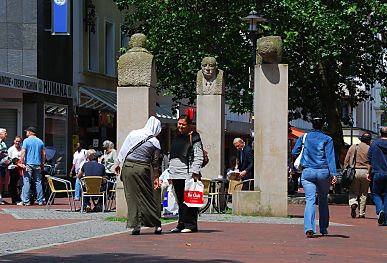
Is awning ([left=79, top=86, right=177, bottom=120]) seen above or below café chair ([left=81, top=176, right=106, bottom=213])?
above

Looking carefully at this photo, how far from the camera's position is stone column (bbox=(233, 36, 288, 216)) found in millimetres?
19672

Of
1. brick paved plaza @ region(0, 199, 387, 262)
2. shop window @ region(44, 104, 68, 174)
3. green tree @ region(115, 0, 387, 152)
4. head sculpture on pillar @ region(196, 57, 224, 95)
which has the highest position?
green tree @ region(115, 0, 387, 152)

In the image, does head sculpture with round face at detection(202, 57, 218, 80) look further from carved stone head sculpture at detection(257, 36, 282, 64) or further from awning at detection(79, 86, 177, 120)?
awning at detection(79, 86, 177, 120)

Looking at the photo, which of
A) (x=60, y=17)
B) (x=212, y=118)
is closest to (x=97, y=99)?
(x=60, y=17)

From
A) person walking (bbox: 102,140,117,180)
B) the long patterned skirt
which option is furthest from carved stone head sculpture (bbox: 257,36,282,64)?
person walking (bbox: 102,140,117,180)

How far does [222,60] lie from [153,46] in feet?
7.50

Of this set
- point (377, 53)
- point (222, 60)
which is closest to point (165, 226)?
point (222, 60)

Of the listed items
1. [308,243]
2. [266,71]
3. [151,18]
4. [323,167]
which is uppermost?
[151,18]

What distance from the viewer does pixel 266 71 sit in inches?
784

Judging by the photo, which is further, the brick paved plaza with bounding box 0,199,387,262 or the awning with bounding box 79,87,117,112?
the awning with bounding box 79,87,117,112

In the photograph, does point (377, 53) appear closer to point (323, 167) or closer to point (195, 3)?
point (195, 3)

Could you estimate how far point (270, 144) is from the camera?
1972 cm

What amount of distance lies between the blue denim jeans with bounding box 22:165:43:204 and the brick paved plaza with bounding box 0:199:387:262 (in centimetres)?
567

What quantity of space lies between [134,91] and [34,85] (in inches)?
571
